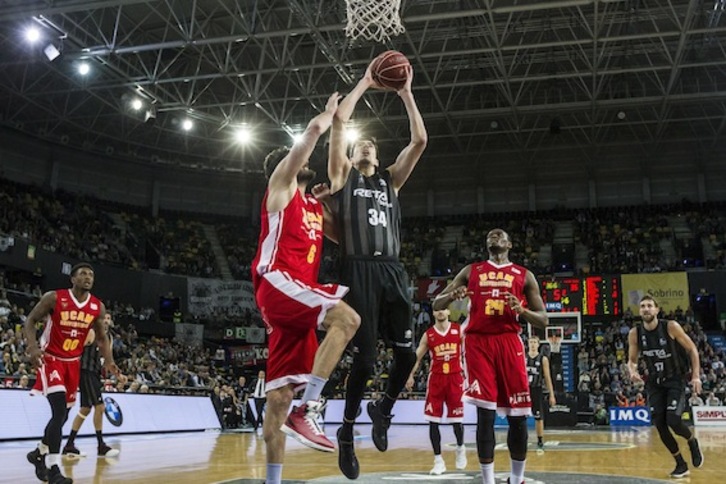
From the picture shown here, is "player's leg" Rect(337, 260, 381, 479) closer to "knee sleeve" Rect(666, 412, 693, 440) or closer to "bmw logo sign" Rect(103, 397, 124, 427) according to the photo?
"knee sleeve" Rect(666, 412, 693, 440)

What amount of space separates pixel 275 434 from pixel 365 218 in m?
1.65

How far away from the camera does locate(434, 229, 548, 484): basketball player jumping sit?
6367 mm

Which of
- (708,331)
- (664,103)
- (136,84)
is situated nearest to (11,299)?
(136,84)

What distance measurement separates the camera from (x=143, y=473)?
27.4ft

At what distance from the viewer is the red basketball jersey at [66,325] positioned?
7.74 meters

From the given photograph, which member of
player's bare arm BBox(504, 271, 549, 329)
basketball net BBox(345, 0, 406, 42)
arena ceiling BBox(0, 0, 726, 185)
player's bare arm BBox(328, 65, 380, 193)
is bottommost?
player's bare arm BBox(504, 271, 549, 329)

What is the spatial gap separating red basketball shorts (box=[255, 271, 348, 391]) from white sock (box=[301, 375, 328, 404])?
12 cm

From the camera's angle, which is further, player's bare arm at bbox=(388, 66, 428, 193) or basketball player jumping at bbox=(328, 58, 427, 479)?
player's bare arm at bbox=(388, 66, 428, 193)

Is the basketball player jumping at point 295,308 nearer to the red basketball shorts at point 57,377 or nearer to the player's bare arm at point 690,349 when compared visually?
the red basketball shorts at point 57,377

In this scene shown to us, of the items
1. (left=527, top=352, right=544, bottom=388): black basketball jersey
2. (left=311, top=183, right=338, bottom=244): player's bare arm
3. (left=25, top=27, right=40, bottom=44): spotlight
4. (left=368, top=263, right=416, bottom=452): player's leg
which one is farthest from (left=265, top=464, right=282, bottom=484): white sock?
(left=25, top=27, right=40, bottom=44): spotlight

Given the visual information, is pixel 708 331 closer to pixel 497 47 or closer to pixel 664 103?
pixel 664 103

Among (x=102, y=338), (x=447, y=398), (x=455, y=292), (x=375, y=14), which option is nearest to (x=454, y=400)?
(x=447, y=398)

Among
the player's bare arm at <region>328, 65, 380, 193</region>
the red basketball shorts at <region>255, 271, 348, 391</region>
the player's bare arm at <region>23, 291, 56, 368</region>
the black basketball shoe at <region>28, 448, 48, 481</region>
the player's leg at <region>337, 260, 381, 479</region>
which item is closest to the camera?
the red basketball shorts at <region>255, 271, 348, 391</region>

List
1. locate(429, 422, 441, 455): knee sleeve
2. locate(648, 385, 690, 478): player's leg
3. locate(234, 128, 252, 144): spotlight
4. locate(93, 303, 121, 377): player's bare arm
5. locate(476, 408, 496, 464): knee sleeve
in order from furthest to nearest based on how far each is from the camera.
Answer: locate(234, 128, 252, 144): spotlight, locate(429, 422, 441, 455): knee sleeve, locate(648, 385, 690, 478): player's leg, locate(93, 303, 121, 377): player's bare arm, locate(476, 408, 496, 464): knee sleeve
